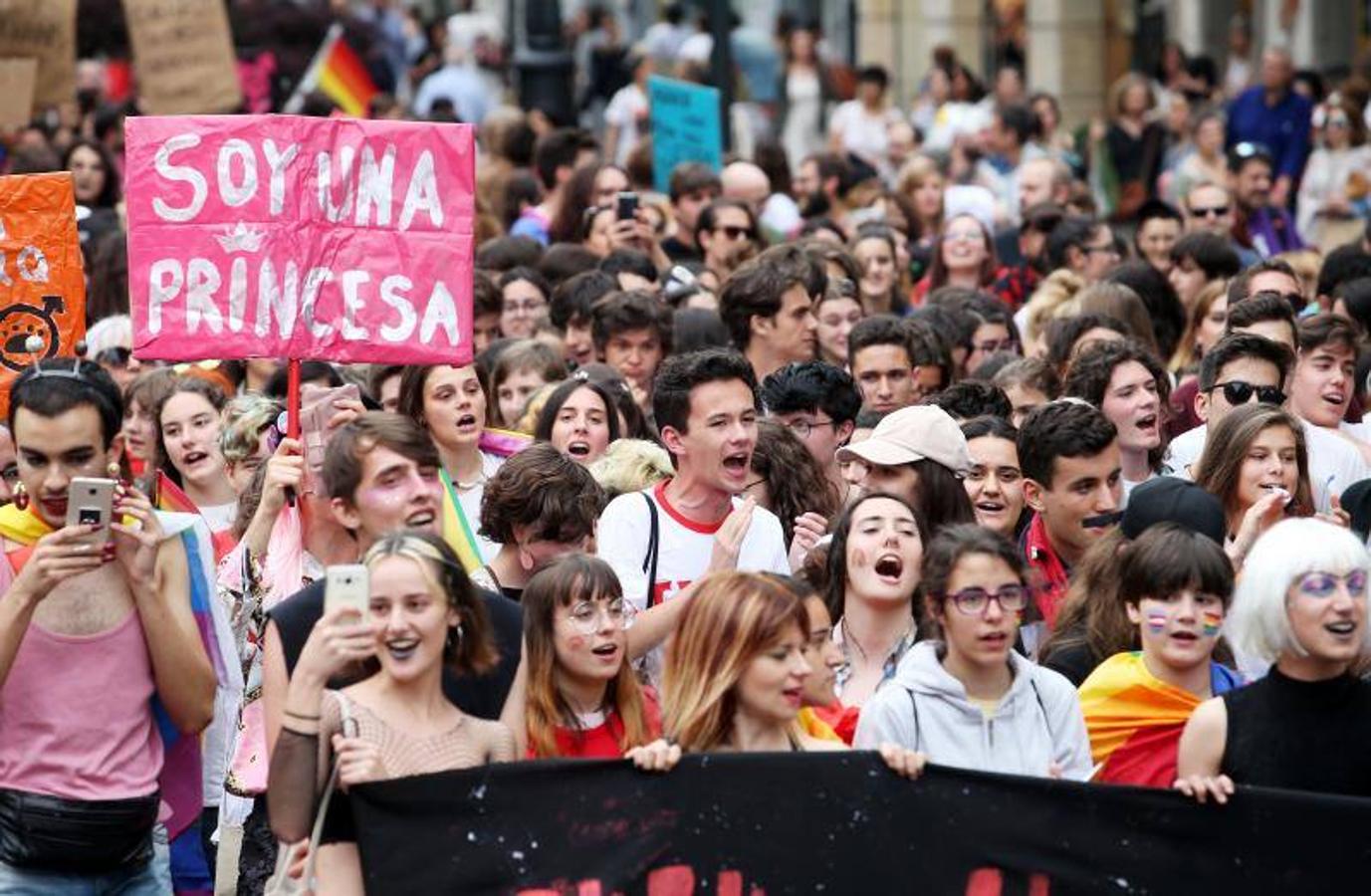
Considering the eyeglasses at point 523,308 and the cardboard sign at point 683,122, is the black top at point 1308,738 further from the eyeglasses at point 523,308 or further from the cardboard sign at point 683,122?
the cardboard sign at point 683,122

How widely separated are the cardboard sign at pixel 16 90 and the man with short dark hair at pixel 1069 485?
32.9 ft

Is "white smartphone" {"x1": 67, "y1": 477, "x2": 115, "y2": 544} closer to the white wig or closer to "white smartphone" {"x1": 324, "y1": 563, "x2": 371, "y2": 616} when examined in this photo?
"white smartphone" {"x1": 324, "y1": 563, "x2": 371, "y2": 616}

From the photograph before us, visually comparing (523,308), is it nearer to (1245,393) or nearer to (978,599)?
(1245,393)

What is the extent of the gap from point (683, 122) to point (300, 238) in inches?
355

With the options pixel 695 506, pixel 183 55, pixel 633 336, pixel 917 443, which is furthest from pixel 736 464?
pixel 183 55

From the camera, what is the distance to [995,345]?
12.1 m

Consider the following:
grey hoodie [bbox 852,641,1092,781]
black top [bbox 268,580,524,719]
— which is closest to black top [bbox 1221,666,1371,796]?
grey hoodie [bbox 852,641,1092,781]

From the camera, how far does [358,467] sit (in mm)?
7094

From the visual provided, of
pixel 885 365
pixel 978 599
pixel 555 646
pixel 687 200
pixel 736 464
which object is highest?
pixel 687 200

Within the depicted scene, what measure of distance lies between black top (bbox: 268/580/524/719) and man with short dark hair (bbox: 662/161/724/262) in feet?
27.8

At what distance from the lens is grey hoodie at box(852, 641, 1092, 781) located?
22.1 ft

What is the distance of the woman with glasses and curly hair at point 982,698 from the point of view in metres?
6.75

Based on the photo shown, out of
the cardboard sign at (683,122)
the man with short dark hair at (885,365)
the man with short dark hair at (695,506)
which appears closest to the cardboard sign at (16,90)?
the cardboard sign at (683,122)

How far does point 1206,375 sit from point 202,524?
379cm
